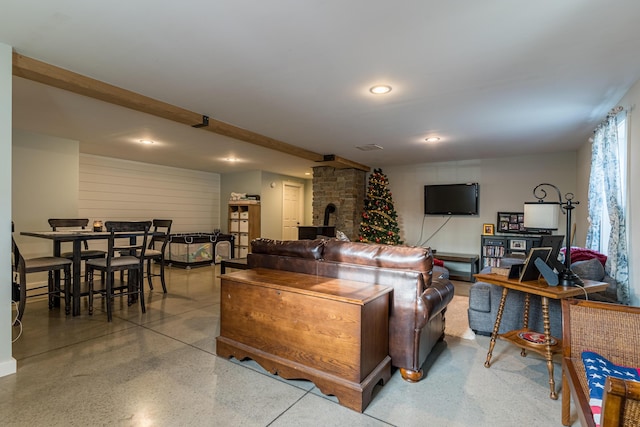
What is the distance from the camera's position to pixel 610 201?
10.2 feet

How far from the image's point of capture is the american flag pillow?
1245mm

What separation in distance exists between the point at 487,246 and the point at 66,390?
6.24 metres

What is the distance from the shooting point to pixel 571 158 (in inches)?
222

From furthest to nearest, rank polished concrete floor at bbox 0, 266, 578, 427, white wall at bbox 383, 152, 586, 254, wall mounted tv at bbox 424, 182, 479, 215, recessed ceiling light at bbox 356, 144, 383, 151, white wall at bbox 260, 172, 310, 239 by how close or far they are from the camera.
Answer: white wall at bbox 260, 172, 310, 239, wall mounted tv at bbox 424, 182, 479, 215, white wall at bbox 383, 152, 586, 254, recessed ceiling light at bbox 356, 144, 383, 151, polished concrete floor at bbox 0, 266, 578, 427

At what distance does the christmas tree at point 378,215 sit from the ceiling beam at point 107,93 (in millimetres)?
3335

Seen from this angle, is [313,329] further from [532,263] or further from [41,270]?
[41,270]

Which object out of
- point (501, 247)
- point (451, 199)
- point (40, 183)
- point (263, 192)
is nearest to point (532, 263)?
point (501, 247)

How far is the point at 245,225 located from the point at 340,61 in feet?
20.7

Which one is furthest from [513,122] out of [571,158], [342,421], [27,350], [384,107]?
[27,350]

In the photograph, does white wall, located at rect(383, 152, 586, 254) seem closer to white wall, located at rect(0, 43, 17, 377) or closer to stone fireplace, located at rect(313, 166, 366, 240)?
stone fireplace, located at rect(313, 166, 366, 240)

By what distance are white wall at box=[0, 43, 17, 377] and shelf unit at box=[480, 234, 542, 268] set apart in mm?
6371

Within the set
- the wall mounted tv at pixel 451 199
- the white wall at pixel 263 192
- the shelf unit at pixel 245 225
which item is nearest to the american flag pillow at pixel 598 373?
the wall mounted tv at pixel 451 199

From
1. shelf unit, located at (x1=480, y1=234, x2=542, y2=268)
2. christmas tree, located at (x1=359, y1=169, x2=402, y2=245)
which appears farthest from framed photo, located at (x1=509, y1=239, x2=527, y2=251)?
christmas tree, located at (x1=359, y1=169, x2=402, y2=245)

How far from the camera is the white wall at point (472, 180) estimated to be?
19.1ft
